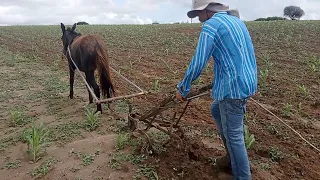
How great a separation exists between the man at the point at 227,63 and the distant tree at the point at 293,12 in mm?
64801

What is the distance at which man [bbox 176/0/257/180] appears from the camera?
3.17m

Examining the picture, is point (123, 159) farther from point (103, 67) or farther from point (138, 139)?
point (103, 67)

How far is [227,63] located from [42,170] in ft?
8.95

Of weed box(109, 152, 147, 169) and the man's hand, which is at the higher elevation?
the man's hand

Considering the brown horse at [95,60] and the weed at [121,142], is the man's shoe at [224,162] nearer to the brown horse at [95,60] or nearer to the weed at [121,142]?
the weed at [121,142]

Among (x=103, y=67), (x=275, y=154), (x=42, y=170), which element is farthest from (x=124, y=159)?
(x=103, y=67)

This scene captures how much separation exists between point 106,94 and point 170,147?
241 centimetres

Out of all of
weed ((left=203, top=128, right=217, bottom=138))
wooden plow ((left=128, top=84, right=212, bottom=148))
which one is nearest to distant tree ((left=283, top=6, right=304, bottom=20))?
weed ((left=203, top=128, right=217, bottom=138))

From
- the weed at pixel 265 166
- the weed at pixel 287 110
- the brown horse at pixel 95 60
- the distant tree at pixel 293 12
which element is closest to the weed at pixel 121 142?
the brown horse at pixel 95 60

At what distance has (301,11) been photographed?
62.5 m

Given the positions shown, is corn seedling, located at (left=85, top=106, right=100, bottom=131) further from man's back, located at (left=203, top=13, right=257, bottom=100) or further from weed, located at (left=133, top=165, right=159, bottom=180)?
man's back, located at (left=203, top=13, right=257, bottom=100)

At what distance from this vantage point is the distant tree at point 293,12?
2462 inches

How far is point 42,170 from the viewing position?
4.41 metres

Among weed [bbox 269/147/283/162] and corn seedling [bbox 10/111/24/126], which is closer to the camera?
weed [bbox 269/147/283/162]
